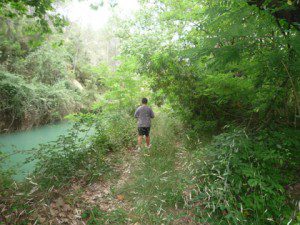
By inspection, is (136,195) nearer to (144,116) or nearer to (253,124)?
(144,116)

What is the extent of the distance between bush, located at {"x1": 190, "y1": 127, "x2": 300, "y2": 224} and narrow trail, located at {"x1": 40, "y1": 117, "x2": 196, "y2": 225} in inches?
18.2

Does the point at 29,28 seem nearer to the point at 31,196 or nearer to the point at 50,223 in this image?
the point at 31,196

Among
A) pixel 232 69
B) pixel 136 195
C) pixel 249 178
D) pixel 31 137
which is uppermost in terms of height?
pixel 232 69

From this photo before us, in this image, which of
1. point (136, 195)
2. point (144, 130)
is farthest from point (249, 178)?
point (144, 130)

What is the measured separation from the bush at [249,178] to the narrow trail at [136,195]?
46 centimetres

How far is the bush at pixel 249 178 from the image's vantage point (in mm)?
3121

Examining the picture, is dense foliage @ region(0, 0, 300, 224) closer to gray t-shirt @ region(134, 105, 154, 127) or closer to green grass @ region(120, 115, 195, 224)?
green grass @ region(120, 115, 195, 224)

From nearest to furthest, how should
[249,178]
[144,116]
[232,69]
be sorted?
[249,178]
[232,69]
[144,116]

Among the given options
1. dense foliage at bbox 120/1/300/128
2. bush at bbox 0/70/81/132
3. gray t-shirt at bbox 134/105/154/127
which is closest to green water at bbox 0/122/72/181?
bush at bbox 0/70/81/132

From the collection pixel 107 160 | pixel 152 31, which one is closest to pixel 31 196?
pixel 107 160

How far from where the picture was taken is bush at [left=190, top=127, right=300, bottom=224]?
312 cm

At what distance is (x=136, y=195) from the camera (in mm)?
4375

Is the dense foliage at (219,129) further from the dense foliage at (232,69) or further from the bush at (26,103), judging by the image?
the bush at (26,103)

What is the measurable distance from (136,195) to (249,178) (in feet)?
7.18
